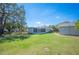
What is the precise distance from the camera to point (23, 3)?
2.13 meters

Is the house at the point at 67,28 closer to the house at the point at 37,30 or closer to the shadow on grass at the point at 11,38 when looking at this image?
the house at the point at 37,30

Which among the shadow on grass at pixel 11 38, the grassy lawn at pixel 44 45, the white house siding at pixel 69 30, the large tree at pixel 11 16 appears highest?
the large tree at pixel 11 16

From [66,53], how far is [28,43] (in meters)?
0.43

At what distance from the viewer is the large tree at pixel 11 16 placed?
2137mm

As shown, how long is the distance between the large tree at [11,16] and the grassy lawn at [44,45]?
0.17 metres

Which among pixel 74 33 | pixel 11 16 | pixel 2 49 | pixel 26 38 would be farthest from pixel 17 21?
pixel 74 33

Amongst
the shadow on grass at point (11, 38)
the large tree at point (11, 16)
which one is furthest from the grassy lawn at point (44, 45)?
the large tree at point (11, 16)

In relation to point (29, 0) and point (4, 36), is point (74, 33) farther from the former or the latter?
point (4, 36)

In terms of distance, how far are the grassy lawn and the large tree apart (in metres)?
0.17

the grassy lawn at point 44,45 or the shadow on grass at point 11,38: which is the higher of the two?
the shadow on grass at point 11,38

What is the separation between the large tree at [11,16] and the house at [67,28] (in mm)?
419

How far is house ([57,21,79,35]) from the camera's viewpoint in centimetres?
212

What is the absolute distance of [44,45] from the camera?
2121mm

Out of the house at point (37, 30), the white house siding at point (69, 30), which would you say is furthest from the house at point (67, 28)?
the house at point (37, 30)
